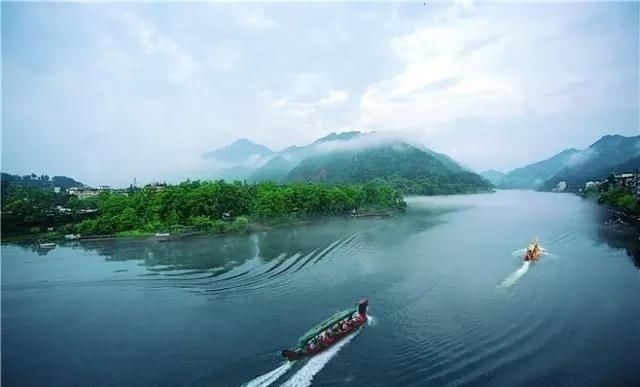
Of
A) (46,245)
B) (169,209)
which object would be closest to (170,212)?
(169,209)

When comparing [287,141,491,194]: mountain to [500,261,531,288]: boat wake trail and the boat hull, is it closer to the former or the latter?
[500,261,531,288]: boat wake trail

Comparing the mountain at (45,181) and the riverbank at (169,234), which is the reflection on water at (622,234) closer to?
the riverbank at (169,234)

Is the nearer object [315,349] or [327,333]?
[315,349]

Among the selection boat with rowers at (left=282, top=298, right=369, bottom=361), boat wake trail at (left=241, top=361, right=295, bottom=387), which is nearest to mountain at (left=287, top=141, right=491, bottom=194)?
boat with rowers at (left=282, top=298, right=369, bottom=361)

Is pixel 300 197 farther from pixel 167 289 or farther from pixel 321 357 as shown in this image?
pixel 321 357

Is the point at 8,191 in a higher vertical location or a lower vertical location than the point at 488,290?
higher

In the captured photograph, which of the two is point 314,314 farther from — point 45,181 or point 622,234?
point 45,181

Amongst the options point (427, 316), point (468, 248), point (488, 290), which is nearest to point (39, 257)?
point (427, 316)
